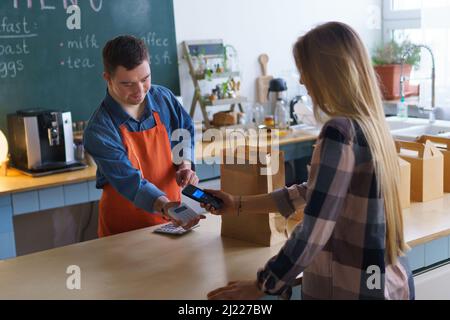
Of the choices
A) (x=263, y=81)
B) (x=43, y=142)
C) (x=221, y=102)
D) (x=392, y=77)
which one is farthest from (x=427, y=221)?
(x=392, y=77)

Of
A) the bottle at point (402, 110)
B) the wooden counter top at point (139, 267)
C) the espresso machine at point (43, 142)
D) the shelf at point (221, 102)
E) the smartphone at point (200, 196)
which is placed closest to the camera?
the wooden counter top at point (139, 267)

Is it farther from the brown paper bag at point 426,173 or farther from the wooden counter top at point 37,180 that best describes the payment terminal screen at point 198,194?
the wooden counter top at point 37,180

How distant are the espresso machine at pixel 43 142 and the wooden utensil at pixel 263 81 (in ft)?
5.73

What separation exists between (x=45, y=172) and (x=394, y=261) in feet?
7.67

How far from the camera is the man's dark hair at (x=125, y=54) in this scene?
2357mm

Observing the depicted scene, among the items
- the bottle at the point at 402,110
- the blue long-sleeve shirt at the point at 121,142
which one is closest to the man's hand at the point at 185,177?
the blue long-sleeve shirt at the point at 121,142

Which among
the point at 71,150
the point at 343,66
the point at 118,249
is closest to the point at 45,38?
the point at 71,150

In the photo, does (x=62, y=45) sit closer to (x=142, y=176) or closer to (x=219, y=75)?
(x=219, y=75)

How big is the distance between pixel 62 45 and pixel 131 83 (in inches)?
74.3

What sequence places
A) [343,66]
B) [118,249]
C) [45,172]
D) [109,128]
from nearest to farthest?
1. [343,66]
2. [118,249]
3. [109,128]
4. [45,172]

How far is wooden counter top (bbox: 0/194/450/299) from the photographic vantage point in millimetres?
1840

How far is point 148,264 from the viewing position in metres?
2.03
